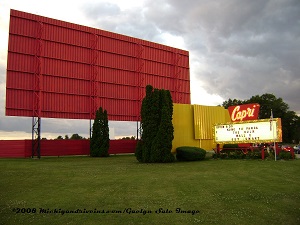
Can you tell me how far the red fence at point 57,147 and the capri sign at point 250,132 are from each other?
18.8 m

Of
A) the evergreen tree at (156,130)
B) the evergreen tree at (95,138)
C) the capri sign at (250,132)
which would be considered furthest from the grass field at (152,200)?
the evergreen tree at (95,138)

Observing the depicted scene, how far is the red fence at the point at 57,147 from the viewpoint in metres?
35.4

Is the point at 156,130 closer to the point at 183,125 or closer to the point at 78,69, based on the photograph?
the point at 183,125

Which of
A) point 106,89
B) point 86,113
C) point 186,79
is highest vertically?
Answer: point 186,79

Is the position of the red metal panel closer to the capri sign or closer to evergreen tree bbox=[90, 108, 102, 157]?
evergreen tree bbox=[90, 108, 102, 157]

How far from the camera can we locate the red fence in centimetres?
3538

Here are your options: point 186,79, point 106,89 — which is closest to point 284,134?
point 186,79

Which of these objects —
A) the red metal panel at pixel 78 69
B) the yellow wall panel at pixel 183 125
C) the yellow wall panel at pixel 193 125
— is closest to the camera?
the yellow wall panel at pixel 183 125

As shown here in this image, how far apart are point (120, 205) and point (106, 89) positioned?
115ft

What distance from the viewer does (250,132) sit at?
25.7 metres

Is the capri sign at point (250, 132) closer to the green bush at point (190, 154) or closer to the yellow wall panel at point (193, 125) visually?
the yellow wall panel at point (193, 125)

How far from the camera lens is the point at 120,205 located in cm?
912

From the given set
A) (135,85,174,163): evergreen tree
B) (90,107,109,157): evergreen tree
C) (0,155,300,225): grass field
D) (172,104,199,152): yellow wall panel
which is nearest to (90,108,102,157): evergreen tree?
(90,107,109,157): evergreen tree

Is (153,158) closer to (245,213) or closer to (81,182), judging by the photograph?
(81,182)
